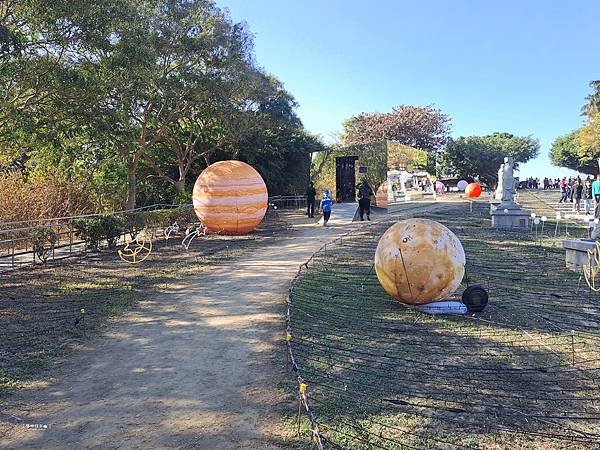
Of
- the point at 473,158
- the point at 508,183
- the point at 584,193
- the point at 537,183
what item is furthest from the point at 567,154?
the point at 508,183

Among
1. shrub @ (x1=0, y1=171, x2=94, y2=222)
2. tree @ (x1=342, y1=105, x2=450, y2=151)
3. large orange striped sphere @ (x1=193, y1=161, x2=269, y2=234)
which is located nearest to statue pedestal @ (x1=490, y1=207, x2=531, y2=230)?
large orange striped sphere @ (x1=193, y1=161, x2=269, y2=234)

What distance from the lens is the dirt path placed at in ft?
13.1

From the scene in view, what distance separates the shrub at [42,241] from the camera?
11633 millimetres

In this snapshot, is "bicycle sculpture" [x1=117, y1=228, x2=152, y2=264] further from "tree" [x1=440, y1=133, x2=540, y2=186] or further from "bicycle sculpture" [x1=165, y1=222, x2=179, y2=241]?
"tree" [x1=440, y1=133, x2=540, y2=186]

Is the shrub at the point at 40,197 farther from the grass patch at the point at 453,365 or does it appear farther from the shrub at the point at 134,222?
the grass patch at the point at 453,365

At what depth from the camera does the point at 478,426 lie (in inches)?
158

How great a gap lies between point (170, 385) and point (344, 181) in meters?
23.5

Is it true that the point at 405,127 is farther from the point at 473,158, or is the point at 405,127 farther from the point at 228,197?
the point at 228,197

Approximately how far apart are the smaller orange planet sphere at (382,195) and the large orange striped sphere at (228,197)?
1098cm

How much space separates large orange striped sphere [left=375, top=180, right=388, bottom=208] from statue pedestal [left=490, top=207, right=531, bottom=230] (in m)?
8.30

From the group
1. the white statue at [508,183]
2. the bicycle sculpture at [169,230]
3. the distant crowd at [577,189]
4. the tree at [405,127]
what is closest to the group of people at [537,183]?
the distant crowd at [577,189]

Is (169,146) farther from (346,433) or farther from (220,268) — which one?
(346,433)

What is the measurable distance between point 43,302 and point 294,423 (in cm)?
582

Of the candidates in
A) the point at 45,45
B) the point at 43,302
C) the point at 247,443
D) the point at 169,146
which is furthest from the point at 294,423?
the point at 169,146
